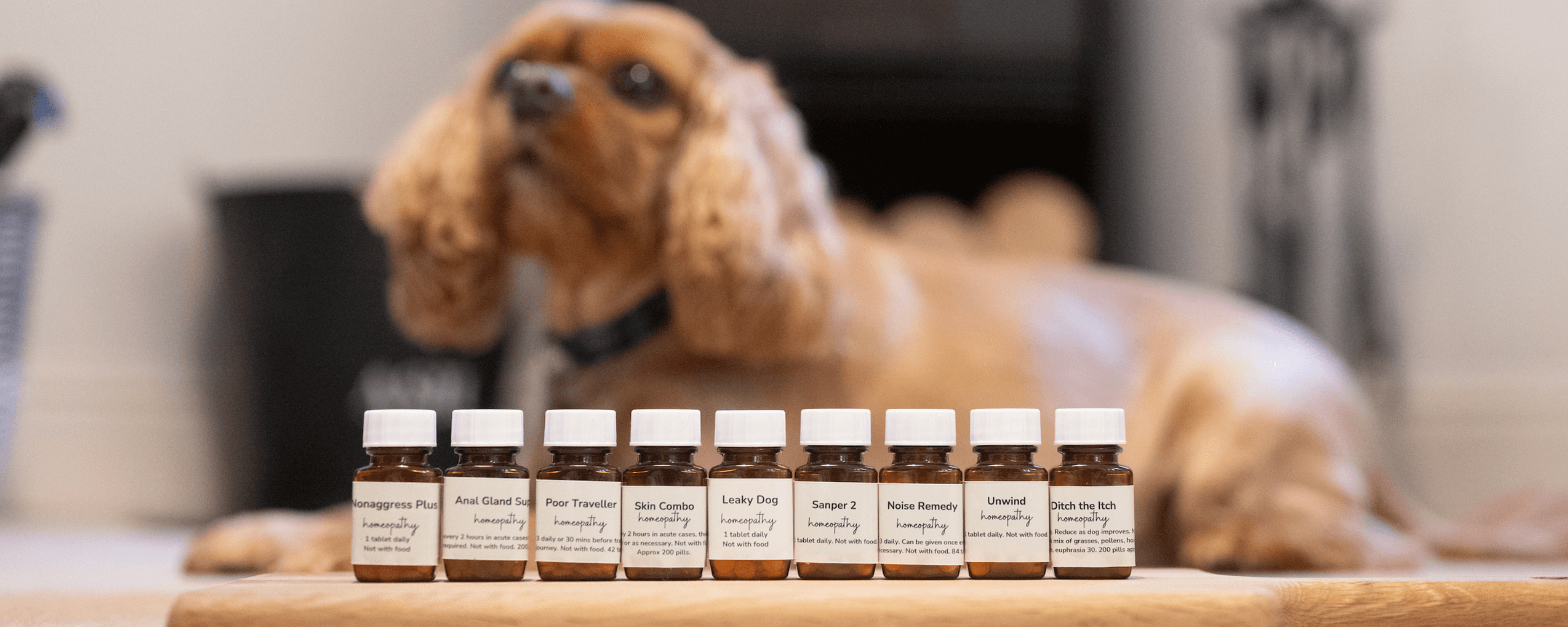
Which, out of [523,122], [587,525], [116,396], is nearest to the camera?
[587,525]

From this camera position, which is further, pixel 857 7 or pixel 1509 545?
pixel 857 7

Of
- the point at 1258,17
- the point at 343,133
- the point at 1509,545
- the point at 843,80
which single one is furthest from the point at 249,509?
the point at 1258,17

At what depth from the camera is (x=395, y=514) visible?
2.66ft

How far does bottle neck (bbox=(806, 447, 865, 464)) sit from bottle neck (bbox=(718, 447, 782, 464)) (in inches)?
1.0

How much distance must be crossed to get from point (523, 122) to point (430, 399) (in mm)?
1026

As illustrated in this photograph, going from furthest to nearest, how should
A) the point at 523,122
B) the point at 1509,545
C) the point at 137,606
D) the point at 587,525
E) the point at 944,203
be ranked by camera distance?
the point at 944,203 < the point at 1509,545 < the point at 523,122 < the point at 137,606 < the point at 587,525

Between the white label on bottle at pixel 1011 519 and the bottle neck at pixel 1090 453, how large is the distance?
0.03 m

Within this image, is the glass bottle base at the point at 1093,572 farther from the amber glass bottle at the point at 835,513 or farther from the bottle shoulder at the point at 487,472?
the bottle shoulder at the point at 487,472

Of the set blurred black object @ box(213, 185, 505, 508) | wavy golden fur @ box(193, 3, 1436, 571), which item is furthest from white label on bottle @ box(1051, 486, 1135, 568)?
blurred black object @ box(213, 185, 505, 508)

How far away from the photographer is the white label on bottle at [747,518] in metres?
0.83

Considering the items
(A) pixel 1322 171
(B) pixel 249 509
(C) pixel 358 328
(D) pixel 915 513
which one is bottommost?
(B) pixel 249 509

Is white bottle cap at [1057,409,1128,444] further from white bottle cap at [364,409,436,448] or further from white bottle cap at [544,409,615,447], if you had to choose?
→ white bottle cap at [364,409,436,448]

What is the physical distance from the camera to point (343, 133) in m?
2.74

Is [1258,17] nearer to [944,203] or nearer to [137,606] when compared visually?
[944,203]
